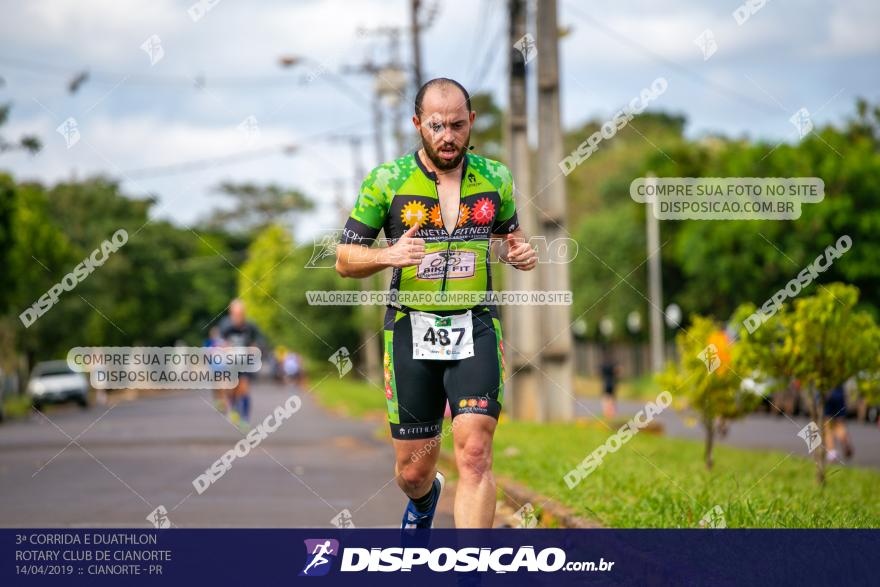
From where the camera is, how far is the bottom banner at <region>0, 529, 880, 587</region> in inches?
216

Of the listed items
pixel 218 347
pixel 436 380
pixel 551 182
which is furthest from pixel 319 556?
pixel 551 182

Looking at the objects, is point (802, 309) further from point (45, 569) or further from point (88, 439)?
point (88, 439)

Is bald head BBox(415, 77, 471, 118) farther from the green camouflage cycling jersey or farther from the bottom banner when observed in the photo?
the bottom banner

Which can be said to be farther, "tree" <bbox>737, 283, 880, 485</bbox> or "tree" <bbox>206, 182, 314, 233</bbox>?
"tree" <bbox>206, 182, 314, 233</bbox>

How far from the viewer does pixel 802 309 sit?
1022cm

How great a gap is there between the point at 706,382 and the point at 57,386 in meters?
31.8

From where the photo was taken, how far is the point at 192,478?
12906 mm

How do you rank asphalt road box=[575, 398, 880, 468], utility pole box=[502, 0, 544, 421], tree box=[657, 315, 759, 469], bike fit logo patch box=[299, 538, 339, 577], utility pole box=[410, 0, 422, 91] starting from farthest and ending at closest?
utility pole box=[410, 0, 422, 91] → utility pole box=[502, 0, 544, 421] → asphalt road box=[575, 398, 880, 468] → tree box=[657, 315, 759, 469] → bike fit logo patch box=[299, 538, 339, 577]

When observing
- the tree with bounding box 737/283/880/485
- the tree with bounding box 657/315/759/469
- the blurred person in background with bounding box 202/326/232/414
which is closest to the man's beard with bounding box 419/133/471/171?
the tree with bounding box 737/283/880/485

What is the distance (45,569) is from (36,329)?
1630 inches

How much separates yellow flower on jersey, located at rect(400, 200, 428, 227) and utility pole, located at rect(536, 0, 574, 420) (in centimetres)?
1264

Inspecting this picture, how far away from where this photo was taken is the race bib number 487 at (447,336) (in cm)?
559

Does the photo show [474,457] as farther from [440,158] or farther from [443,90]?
[443,90]

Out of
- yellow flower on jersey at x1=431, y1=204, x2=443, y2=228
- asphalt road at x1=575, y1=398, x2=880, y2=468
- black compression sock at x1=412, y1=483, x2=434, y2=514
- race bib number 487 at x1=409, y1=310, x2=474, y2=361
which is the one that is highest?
yellow flower on jersey at x1=431, y1=204, x2=443, y2=228
